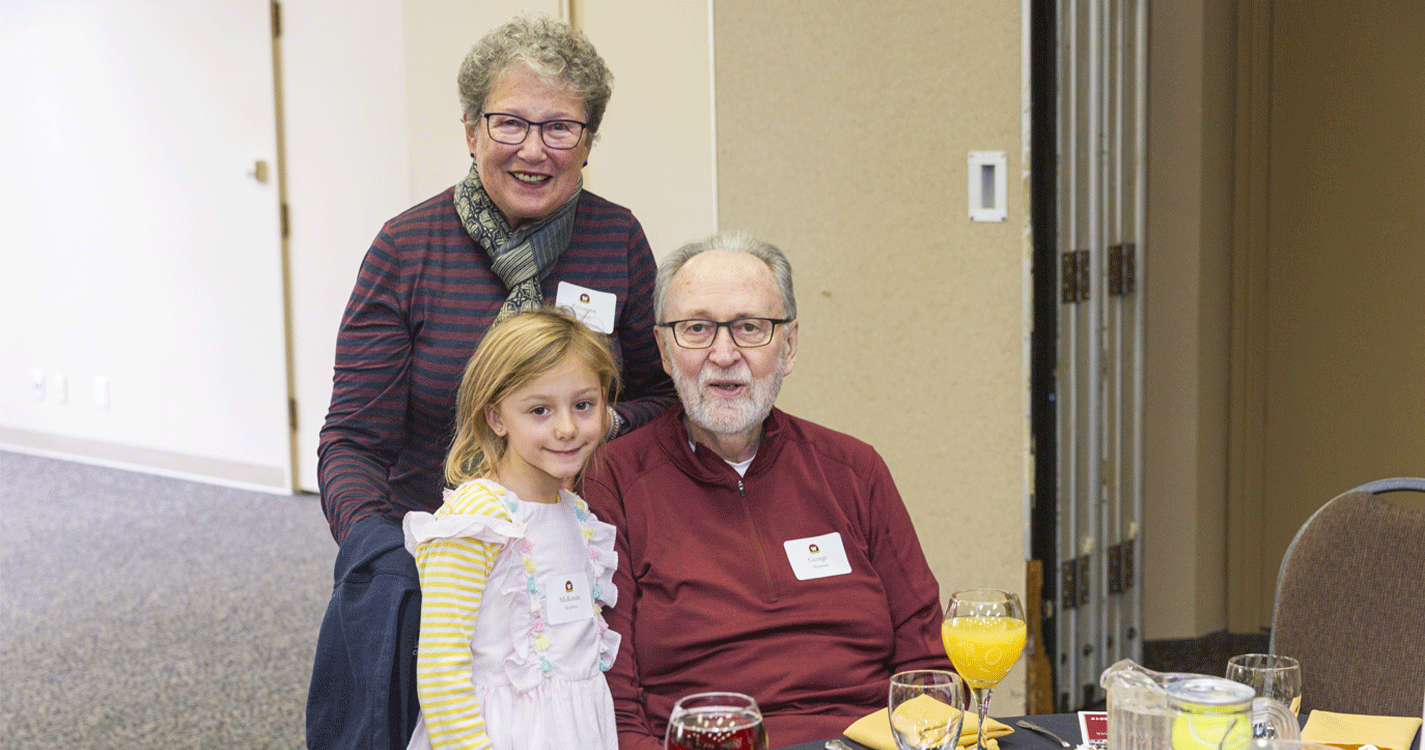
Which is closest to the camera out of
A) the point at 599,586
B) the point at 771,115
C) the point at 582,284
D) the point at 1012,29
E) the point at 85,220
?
the point at 599,586

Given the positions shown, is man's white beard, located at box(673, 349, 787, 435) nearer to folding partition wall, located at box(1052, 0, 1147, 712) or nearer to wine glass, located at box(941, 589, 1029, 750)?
wine glass, located at box(941, 589, 1029, 750)

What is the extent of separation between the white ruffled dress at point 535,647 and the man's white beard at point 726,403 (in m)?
0.29

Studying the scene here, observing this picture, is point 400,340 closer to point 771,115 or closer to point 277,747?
point 771,115

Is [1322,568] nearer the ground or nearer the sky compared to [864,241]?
nearer the ground

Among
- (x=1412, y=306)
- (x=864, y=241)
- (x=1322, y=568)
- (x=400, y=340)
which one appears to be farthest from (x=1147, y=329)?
(x=400, y=340)

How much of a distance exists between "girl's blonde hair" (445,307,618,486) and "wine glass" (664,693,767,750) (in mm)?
701

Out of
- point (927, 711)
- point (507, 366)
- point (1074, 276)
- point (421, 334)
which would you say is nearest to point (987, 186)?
point (1074, 276)

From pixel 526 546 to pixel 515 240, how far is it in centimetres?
58

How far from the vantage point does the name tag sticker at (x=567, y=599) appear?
1.77 meters

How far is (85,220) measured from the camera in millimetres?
7176

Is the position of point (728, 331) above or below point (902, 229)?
below

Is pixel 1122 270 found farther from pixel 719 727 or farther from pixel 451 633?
pixel 719 727

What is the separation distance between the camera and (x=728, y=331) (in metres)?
2.02

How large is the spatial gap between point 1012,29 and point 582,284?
151 centimetres
